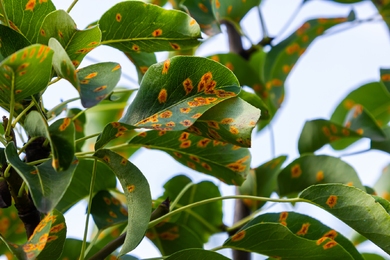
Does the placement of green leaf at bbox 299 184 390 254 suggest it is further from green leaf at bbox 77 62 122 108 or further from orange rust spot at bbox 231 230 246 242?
green leaf at bbox 77 62 122 108

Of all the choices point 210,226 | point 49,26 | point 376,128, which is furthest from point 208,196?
point 49,26

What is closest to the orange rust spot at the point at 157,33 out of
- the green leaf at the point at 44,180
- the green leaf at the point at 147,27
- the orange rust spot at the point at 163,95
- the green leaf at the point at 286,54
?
the green leaf at the point at 147,27

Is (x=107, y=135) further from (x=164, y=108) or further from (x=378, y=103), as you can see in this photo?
(x=378, y=103)

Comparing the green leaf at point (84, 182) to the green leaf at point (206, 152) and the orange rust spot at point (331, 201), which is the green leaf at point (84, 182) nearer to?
the green leaf at point (206, 152)

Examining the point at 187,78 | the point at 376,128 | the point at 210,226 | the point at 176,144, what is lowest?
the point at 210,226

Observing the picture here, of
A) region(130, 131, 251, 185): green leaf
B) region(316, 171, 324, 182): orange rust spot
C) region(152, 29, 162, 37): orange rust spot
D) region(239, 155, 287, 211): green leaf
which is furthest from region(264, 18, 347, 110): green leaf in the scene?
region(152, 29, 162, 37): orange rust spot

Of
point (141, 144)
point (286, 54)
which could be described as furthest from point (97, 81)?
point (286, 54)

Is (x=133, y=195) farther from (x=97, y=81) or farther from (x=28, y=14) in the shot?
(x=28, y=14)
